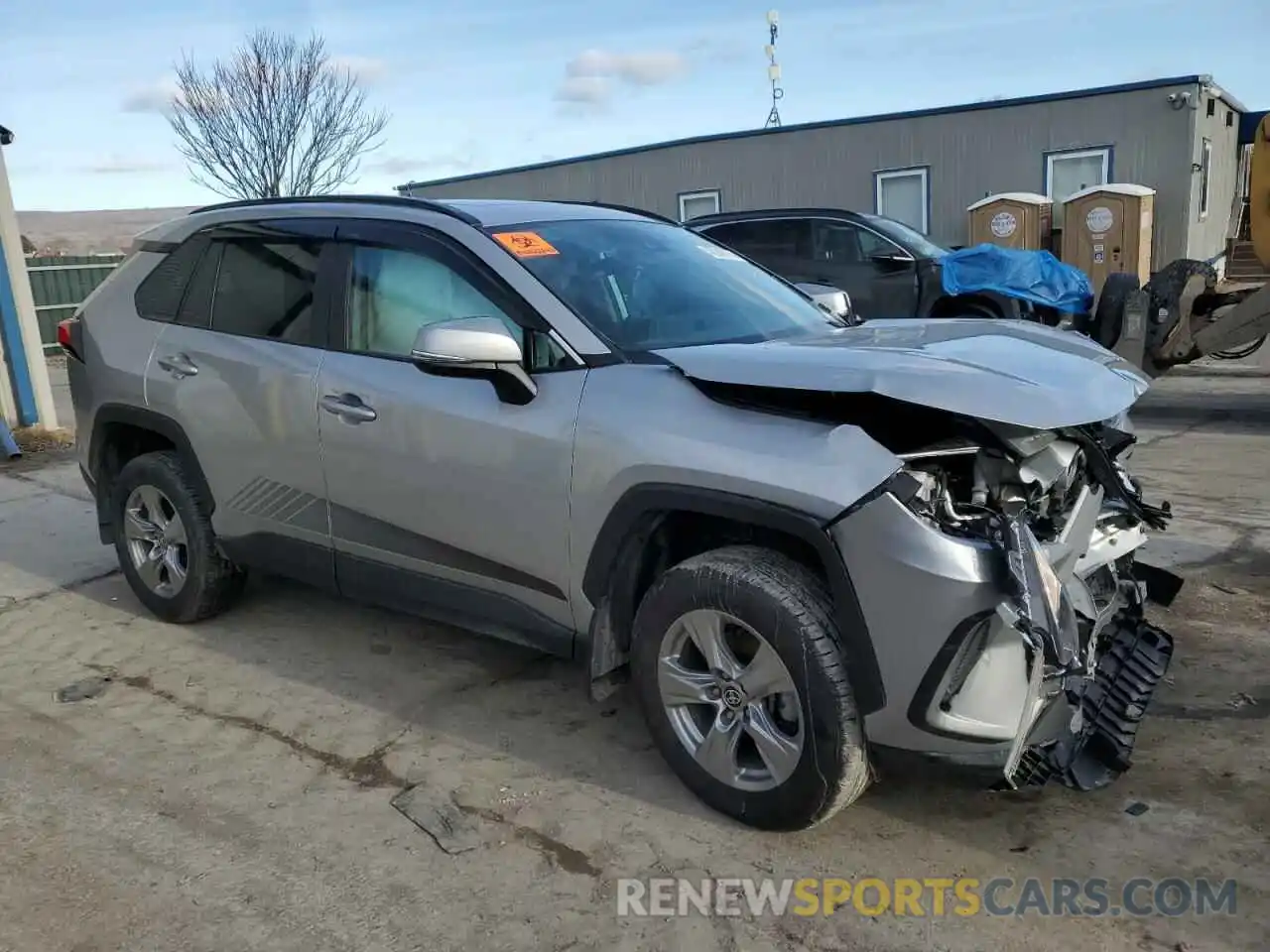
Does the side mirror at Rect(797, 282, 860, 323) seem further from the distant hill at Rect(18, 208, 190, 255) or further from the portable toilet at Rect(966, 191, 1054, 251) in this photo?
the distant hill at Rect(18, 208, 190, 255)

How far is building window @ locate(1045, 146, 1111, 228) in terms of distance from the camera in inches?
655

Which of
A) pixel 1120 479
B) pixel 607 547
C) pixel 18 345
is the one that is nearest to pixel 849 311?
pixel 1120 479

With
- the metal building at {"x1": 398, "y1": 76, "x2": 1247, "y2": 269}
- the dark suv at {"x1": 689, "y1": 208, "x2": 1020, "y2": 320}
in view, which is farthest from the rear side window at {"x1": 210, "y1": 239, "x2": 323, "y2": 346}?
the metal building at {"x1": 398, "y1": 76, "x2": 1247, "y2": 269}

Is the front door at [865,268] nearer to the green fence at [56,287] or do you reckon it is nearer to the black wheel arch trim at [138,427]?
the black wheel arch trim at [138,427]

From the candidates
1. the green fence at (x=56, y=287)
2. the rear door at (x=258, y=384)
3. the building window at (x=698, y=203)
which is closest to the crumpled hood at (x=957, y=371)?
the rear door at (x=258, y=384)

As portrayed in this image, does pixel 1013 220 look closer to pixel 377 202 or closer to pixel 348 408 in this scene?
pixel 377 202

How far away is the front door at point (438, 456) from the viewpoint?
340 cm

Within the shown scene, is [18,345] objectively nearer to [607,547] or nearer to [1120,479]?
[607,547]

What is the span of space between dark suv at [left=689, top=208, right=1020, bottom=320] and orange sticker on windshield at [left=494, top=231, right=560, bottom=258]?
23.2 feet

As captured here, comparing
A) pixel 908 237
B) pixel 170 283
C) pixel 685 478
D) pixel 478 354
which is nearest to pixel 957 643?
pixel 685 478

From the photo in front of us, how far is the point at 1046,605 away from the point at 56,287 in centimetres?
2198

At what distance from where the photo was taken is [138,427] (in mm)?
4980

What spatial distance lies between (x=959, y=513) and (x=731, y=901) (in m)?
1.18

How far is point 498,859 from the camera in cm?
304
